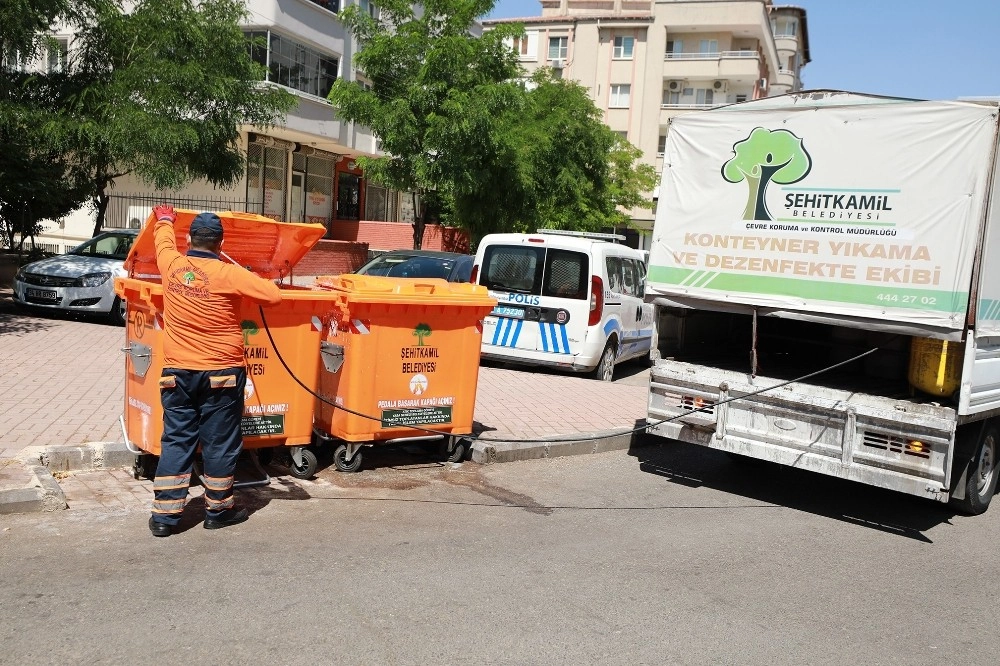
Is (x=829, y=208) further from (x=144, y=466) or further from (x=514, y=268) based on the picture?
(x=514, y=268)

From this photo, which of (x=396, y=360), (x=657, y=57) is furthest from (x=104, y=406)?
(x=657, y=57)

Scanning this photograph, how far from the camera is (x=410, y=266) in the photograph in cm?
1392

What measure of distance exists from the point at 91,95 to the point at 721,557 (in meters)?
15.4

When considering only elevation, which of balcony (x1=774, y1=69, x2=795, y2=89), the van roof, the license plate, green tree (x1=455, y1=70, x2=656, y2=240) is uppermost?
balcony (x1=774, y1=69, x2=795, y2=89)

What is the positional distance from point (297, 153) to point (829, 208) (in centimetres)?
2718

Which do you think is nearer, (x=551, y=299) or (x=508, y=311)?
(x=551, y=299)

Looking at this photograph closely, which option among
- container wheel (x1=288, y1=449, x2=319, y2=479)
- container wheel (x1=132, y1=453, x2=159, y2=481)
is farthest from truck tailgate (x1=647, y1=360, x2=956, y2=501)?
container wheel (x1=132, y1=453, x2=159, y2=481)

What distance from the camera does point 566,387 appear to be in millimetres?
11680

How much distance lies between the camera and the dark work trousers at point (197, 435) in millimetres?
5387

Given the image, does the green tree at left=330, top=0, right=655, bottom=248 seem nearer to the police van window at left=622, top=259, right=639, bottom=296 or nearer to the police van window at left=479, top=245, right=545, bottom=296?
the police van window at left=622, top=259, right=639, bottom=296

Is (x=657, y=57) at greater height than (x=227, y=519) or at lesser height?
greater

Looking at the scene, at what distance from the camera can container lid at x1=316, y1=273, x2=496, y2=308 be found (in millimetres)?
6855

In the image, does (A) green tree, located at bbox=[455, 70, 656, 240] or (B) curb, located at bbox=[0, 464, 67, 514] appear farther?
(A) green tree, located at bbox=[455, 70, 656, 240]

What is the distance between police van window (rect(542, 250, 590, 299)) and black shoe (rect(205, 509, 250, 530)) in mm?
6935
